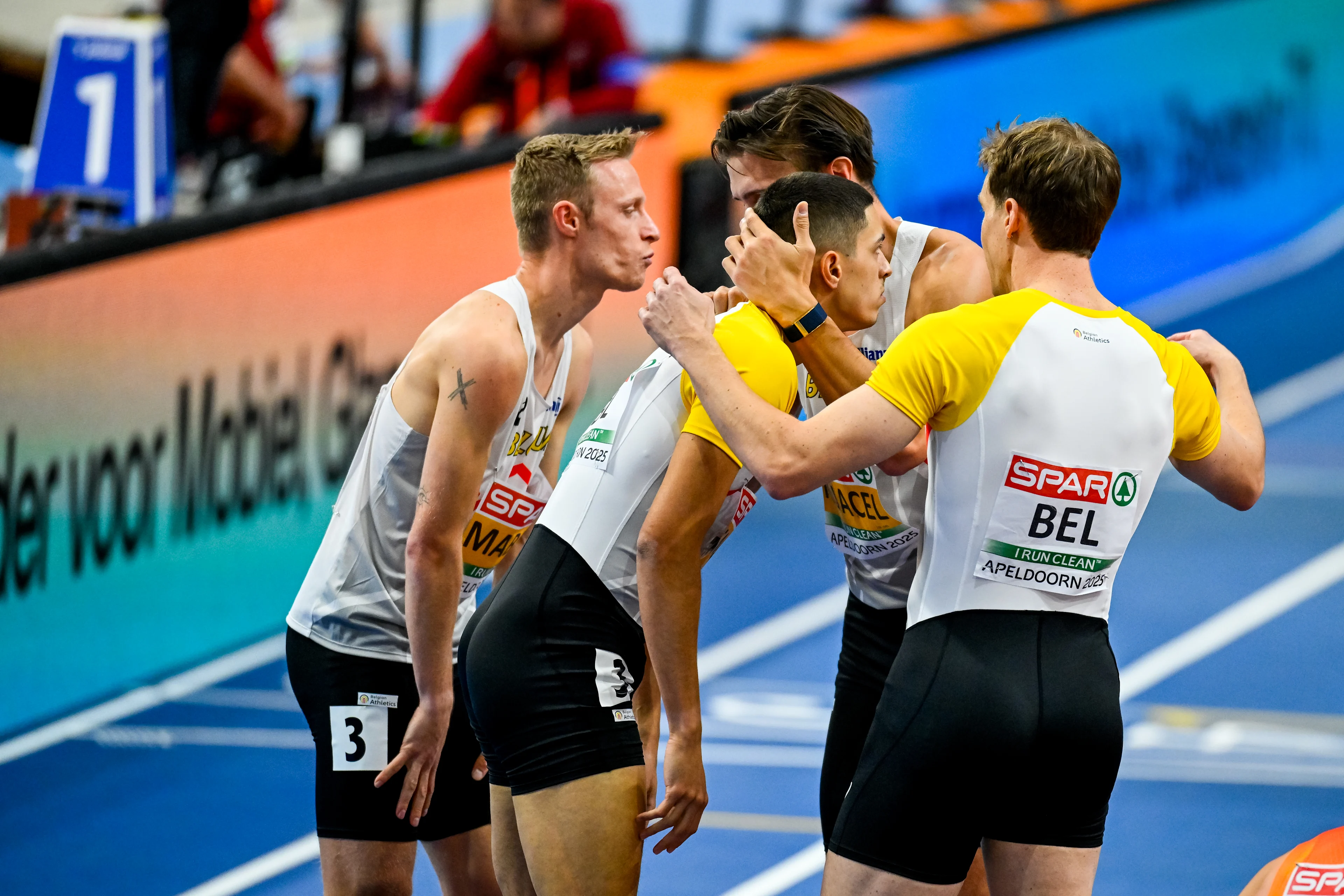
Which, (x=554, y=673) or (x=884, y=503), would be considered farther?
(x=884, y=503)

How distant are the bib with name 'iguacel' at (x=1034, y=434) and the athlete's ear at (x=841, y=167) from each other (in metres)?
0.83

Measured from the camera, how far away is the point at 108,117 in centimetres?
725

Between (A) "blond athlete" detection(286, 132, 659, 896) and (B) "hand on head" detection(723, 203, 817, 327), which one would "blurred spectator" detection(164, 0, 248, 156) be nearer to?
(A) "blond athlete" detection(286, 132, 659, 896)

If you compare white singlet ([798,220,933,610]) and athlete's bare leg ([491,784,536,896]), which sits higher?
white singlet ([798,220,933,610])

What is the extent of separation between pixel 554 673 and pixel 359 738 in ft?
2.30

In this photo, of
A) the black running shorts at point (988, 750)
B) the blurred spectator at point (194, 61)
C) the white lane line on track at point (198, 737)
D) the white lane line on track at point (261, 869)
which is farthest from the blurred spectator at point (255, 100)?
the black running shorts at point (988, 750)

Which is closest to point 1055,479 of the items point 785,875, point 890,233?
point 890,233

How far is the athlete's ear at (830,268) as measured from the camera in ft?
10.8

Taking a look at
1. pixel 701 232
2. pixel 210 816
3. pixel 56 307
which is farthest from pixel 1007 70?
pixel 210 816

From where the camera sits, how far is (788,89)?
3.74m

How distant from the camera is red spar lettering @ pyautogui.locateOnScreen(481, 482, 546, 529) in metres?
3.91

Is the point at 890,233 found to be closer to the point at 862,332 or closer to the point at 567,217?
the point at 862,332

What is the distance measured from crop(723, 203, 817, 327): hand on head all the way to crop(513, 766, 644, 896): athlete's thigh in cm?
105

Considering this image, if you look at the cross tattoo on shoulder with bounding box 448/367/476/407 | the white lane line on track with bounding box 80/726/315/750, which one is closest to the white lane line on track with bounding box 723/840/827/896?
the cross tattoo on shoulder with bounding box 448/367/476/407
